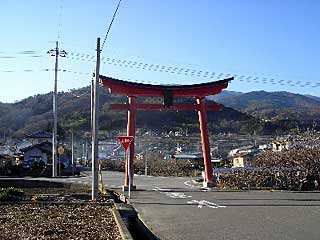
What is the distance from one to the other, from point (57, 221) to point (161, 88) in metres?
12.7

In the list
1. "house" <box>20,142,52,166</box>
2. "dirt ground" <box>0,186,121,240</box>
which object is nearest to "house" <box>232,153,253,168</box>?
"house" <box>20,142,52,166</box>

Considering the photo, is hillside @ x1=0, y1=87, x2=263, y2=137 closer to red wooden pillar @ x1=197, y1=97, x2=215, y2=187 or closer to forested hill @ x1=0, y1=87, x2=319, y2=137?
forested hill @ x1=0, y1=87, x2=319, y2=137

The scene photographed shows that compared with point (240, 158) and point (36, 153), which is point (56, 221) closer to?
point (240, 158)

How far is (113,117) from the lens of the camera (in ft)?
260

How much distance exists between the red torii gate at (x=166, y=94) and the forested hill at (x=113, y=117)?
29.8 m

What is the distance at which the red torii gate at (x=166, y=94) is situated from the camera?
21.5 meters

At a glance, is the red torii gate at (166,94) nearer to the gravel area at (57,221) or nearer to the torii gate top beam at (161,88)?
the torii gate top beam at (161,88)

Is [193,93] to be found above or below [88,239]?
above

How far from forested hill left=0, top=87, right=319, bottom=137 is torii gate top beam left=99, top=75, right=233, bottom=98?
30.0 metres

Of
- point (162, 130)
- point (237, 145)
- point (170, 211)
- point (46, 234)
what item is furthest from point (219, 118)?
point (46, 234)

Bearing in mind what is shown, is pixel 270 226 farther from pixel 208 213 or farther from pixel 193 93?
pixel 193 93

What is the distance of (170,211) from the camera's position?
41.9 ft

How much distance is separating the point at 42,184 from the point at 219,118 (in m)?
43.3

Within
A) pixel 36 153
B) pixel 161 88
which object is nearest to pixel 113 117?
pixel 36 153
